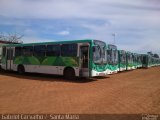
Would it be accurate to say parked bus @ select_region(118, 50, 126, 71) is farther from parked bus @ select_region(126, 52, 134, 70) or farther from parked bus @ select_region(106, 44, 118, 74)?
parked bus @ select_region(106, 44, 118, 74)

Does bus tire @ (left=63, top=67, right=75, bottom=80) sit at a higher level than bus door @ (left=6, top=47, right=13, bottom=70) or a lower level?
lower

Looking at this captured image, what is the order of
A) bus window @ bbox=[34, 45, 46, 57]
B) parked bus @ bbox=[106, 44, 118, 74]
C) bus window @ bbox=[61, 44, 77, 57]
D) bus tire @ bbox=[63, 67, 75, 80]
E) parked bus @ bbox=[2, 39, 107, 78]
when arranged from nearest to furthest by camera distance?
parked bus @ bbox=[2, 39, 107, 78]
bus window @ bbox=[61, 44, 77, 57]
bus tire @ bbox=[63, 67, 75, 80]
parked bus @ bbox=[106, 44, 118, 74]
bus window @ bbox=[34, 45, 46, 57]

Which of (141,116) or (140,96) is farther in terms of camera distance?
(140,96)

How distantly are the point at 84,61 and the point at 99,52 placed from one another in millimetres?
1326

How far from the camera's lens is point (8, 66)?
26125 millimetres

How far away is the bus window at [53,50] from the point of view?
2105 cm

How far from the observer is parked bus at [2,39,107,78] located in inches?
754

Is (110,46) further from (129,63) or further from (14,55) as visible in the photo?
(129,63)

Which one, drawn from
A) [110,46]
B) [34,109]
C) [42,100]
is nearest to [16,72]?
[110,46]

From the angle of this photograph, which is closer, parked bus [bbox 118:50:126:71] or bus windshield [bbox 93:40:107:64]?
bus windshield [bbox 93:40:107:64]

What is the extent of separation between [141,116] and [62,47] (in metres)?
12.9

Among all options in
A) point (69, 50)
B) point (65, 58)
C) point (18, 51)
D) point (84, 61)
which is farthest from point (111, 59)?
point (18, 51)

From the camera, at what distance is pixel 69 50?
20.2 metres

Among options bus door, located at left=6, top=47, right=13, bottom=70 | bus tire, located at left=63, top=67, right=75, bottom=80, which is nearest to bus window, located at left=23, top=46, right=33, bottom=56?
bus door, located at left=6, top=47, right=13, bottom=70
